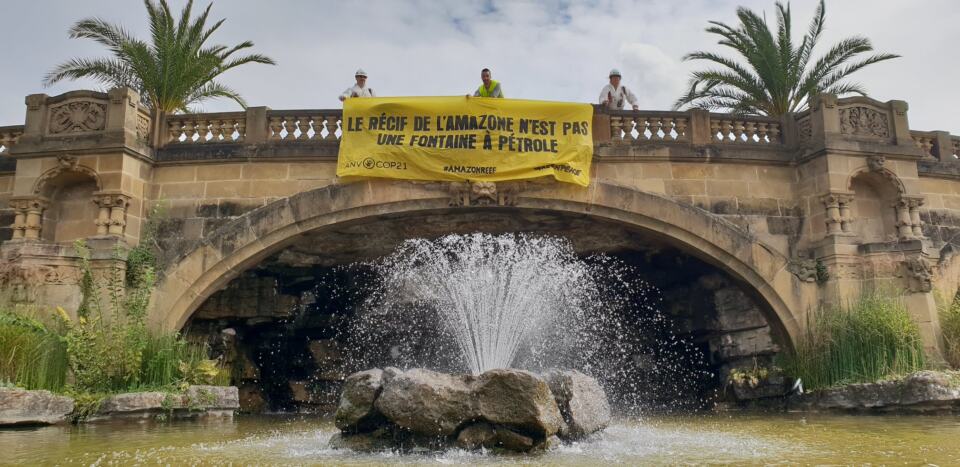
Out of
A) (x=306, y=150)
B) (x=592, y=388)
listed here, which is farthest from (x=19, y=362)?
(x=592, y=388)

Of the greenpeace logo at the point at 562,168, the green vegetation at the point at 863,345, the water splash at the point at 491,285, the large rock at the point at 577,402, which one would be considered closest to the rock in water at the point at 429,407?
the large rock at the point at 577,402

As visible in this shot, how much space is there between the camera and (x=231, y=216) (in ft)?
40.4

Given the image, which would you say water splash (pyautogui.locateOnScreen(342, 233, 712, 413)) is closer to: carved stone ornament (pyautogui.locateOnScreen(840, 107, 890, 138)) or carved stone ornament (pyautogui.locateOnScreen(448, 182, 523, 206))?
carved stone ornament (pyautogui.locateOnScreen(448, 182, 523, 206))

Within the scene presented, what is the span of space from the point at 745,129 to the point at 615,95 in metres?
2.28

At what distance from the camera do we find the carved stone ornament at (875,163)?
12367mm

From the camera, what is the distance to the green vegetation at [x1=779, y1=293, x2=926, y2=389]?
10.7 metres

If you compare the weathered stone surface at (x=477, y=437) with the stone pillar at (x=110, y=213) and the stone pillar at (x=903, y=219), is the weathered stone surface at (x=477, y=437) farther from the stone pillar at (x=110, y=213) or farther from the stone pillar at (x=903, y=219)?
the stone pillar at (x=903, y=219)

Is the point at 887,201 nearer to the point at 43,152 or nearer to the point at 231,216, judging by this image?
the point at 231,216

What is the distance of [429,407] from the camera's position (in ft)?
19.8

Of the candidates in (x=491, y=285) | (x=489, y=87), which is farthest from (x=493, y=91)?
(x=491, y=285)

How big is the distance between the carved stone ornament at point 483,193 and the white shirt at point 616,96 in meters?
2.71

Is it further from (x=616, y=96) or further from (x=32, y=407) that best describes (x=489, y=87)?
(x=32, y=407)

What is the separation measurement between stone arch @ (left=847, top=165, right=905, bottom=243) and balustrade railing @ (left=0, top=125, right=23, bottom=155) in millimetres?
13414

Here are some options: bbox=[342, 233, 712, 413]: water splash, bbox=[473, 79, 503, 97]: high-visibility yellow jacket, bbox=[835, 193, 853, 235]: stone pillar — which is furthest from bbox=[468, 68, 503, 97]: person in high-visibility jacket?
bbox=[835, 193, 853, 235]: stone pillar
